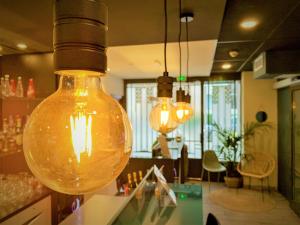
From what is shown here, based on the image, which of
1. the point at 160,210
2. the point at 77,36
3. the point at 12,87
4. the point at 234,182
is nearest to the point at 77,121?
the point at 77,36

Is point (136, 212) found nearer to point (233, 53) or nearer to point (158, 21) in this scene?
point (158, 21)

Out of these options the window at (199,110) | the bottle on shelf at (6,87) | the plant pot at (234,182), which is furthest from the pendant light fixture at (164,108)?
the plant pot at (234,182)

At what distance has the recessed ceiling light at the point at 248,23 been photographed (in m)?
2.16

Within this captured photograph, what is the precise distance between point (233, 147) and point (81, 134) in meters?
5.03

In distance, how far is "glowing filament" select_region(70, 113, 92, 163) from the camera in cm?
56

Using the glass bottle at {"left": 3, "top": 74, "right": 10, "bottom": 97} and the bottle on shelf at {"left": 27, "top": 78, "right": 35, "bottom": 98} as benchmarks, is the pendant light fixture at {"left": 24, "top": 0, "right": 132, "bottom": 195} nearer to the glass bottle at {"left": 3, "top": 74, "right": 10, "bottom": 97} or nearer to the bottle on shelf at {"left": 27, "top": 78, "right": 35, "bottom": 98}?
the glass bottle at {"left": 3, "top": 74, "right": 10, "bottom": 97}

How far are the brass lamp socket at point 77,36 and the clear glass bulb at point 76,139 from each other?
58 mm

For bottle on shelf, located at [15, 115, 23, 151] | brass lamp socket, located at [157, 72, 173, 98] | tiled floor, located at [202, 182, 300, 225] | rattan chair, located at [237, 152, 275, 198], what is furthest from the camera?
rattan chair, located at [237, 152, 275, 198]

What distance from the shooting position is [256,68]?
382 centimetres

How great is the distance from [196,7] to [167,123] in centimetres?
80

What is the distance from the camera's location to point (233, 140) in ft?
16.9

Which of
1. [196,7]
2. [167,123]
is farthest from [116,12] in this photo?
[167,123]

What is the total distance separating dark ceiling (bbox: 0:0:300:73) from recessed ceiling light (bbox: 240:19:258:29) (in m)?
0.04

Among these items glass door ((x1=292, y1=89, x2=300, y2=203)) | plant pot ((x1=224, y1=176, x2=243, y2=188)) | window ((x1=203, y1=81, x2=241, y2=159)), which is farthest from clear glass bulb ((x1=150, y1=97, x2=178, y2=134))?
window ((x1=203, y1=81, x2=241, y2=159))
